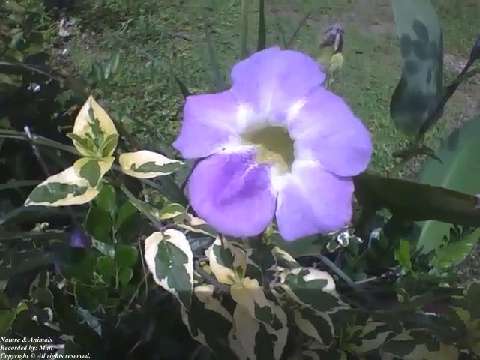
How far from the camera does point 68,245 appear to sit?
2.26 feet

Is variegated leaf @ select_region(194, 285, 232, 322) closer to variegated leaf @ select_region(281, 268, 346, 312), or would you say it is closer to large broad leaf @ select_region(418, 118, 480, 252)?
variegated leaf @ select_region(281, 268, 346, 312)

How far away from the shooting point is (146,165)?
693 millimetres

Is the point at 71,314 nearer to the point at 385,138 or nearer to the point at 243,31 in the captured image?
the point at 243,31

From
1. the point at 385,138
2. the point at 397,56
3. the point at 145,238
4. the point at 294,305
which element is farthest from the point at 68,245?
the point at 397,56

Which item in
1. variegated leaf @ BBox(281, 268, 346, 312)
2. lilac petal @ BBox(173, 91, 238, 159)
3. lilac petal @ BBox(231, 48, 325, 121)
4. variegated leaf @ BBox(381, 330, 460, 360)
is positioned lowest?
variegated leaf @ BBox(381, 330, 460, 360)

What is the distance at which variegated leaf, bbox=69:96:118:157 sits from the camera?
678 millimetres

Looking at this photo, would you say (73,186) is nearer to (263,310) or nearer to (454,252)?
(263,310)

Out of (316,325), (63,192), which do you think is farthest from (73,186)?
(316,325)

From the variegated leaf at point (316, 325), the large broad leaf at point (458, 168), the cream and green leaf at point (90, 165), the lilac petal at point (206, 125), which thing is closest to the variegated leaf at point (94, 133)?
the cream and green leaf at point (90, 165)

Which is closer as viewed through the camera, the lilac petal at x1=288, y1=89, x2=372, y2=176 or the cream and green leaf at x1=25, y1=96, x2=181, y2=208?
the lilac petal at x1=288, y1=89, x2=372, y2=176

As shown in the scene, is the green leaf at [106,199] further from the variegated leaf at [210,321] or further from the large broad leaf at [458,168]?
the large broad leaf at [458,168]

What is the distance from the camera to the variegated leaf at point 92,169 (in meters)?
0.66

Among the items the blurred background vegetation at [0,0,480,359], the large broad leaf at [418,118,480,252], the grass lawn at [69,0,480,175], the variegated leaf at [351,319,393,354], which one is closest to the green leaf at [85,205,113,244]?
the blurred background vegetation at [0,0,480,359]

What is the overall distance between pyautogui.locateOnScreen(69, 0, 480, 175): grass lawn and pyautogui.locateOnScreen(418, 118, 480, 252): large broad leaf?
734mm
